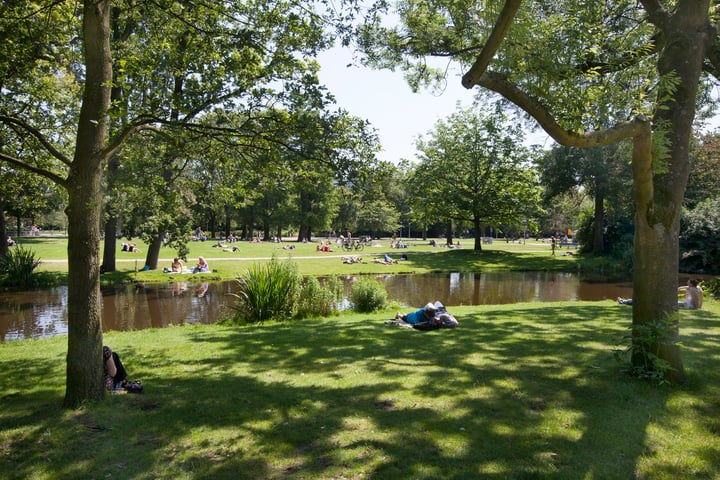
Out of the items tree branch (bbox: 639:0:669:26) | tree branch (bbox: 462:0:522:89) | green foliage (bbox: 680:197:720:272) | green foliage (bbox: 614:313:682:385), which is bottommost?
green foliage (bbox: 614:313:682:385)

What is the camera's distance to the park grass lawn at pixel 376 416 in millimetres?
3797

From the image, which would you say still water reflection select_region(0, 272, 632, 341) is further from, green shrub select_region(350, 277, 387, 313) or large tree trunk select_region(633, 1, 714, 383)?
large tree trunk select_region(633, 1, 714, 383)

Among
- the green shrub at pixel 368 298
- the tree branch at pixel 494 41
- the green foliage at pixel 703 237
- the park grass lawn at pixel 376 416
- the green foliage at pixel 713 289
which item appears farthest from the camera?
the green foliage at pixel 703 237

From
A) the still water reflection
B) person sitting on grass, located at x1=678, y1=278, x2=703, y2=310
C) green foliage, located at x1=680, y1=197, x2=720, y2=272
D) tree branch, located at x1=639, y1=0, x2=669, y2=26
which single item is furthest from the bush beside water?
green foliage, located at x1=680, y1=197, x2=720, y2=272

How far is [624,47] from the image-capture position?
24.2ft

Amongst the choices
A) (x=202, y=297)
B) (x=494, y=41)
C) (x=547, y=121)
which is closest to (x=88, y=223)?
(x=494, y=41)

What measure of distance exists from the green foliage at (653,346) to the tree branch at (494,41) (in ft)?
10.8

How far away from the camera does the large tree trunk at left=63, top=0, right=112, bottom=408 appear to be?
4910 mm

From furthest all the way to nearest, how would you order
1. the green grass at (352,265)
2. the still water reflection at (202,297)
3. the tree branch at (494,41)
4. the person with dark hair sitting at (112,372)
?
the green grass at (352,265) → the still water reflection at (202,297) → the person with dark hair sitting at (112,372) → the tree branch at (494,41)

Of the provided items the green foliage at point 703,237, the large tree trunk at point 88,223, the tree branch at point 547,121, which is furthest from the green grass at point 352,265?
the tree branch at point 547,121

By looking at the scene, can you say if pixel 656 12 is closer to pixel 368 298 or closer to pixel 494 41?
pixel 494 41

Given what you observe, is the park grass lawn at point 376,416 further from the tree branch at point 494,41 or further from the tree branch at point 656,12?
the tree branch at point 656,12

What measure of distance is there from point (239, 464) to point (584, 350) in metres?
5.43

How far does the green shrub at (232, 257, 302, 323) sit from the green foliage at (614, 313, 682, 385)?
8.89 meters
